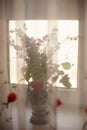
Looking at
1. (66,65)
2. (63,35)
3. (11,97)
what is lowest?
(11,97)

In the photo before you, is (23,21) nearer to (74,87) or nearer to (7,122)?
(74,87)

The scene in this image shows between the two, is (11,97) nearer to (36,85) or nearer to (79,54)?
(36,85)

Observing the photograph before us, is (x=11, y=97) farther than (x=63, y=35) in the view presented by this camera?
Yes

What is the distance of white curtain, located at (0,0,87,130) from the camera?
1.45m

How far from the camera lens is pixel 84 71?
1463 mm

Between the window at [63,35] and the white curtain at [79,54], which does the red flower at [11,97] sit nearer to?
the white curtain at [79,54]

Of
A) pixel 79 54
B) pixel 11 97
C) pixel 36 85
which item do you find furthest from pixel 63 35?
pixel 11 97

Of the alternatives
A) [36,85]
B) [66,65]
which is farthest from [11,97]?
[66,65]

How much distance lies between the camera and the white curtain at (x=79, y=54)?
4.75ft

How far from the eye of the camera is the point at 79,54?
1.46 m

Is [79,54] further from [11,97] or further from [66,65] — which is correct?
[11,97]

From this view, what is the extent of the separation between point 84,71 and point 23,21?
→ 0.50 metres

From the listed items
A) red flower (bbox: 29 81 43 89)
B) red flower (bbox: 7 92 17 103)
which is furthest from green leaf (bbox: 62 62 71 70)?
red flower (bbox: 7 92 17 103)

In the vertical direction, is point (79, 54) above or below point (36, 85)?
above
